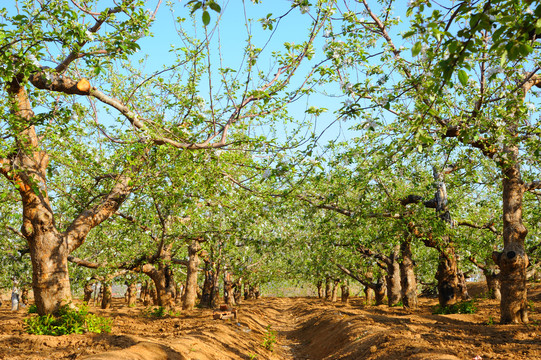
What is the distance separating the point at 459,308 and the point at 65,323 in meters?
14.8

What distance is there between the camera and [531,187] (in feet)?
40.7

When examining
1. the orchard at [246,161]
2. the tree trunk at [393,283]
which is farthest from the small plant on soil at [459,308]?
the tree trunk at [393,283]

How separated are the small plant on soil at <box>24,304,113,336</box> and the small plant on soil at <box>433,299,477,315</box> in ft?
45.1

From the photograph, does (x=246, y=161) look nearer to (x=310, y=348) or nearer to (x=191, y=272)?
(x=310, y=348)

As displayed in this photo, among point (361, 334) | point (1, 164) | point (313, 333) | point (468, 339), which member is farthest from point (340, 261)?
point (1, 164)

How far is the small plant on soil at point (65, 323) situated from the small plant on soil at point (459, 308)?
13.7 meters

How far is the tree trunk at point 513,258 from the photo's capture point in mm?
11391

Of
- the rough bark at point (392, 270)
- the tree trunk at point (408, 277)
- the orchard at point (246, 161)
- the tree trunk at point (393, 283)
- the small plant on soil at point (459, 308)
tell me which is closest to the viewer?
the orchard at point (246, 161)

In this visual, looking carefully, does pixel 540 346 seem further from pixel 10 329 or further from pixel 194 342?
pixel 10 329

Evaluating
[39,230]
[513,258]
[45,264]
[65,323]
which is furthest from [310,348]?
[39,230]

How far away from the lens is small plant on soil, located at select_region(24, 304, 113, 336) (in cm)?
919

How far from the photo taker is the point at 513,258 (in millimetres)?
11289

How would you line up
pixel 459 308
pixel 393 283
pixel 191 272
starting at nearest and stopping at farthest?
pixel 459 308, pixel 191 272, pixel 393 283

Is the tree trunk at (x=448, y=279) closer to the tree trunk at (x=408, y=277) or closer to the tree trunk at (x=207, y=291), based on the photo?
the tree trunk at (x=408, y=277)
